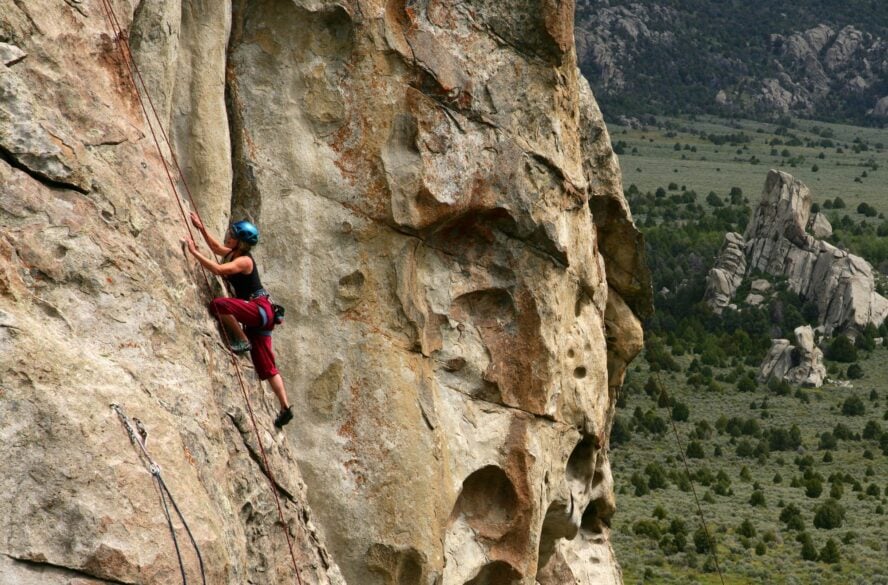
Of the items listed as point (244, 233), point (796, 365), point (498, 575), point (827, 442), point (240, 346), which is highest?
point (244, 233)

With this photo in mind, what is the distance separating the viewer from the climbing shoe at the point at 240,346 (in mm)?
10634

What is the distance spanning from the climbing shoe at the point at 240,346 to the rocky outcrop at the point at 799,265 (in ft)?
220

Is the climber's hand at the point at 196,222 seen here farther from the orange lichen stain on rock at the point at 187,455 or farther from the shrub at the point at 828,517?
the shrub at the point at 828,517

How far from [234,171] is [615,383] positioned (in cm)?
848

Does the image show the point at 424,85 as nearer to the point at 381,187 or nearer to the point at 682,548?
the point at 381,187

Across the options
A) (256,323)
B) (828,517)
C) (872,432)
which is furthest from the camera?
(872,432)

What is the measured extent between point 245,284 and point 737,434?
4925 cm

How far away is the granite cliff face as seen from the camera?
8.18 m

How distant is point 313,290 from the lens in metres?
13.2

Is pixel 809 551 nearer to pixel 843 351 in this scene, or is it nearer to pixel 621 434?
pixel 621 434

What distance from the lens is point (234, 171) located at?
13.0m

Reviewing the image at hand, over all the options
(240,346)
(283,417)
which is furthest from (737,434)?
(240,346)

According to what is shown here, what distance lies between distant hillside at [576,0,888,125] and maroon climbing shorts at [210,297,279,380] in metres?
125

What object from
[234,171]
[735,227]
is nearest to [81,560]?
[234,171]
